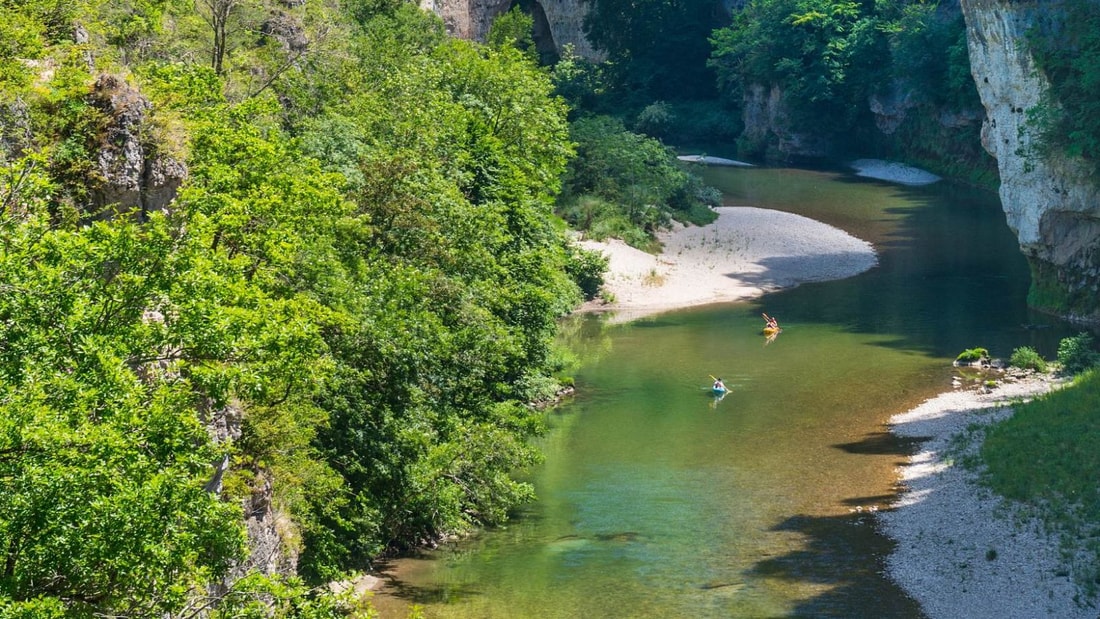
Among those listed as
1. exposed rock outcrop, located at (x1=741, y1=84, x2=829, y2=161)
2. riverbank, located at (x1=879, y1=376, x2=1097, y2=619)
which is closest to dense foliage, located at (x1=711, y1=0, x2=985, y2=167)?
exposed rock outcrop, located at (x1=741, y1=84, x2=829, y2=161)

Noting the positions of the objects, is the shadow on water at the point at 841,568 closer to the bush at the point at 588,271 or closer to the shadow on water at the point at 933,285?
the shadow on water at the point at 933,285

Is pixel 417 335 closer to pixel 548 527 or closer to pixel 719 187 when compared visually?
pixel 548 527

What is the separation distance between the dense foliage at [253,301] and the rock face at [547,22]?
199 ft

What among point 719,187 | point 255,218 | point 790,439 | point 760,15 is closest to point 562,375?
point 790,439

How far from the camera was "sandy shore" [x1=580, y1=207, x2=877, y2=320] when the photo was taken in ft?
219

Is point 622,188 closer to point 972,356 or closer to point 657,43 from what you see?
point 972,356

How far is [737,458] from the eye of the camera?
41.2m

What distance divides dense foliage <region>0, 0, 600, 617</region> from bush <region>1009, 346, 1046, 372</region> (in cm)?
1890

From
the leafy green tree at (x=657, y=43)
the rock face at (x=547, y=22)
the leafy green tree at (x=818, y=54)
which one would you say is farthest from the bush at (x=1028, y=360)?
the leafy green tree at (x=657, y=43)

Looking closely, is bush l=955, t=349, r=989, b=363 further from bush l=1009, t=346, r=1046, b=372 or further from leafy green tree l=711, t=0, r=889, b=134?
leafy green tree l=711, t=0, r=889, b=134

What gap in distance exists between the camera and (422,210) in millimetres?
34812

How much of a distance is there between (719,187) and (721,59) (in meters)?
24.8

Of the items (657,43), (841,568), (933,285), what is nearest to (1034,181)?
(933,285)

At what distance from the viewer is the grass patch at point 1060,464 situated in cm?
3144
